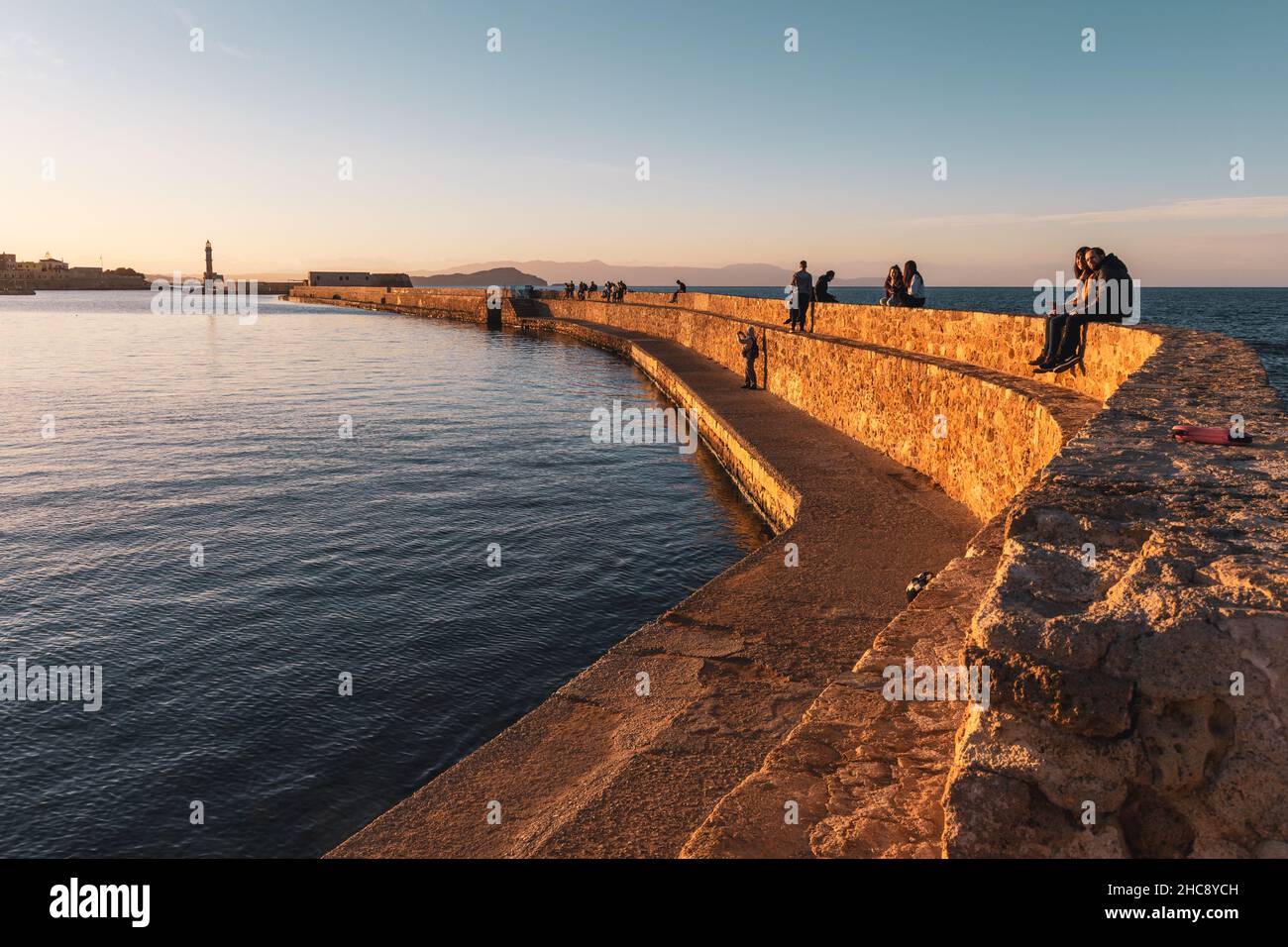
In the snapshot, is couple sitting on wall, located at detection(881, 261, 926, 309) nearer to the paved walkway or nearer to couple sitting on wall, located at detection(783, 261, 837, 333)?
couple sitting on wall, located at detection(783, 261, 837, 333)

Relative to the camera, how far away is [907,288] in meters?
16.4

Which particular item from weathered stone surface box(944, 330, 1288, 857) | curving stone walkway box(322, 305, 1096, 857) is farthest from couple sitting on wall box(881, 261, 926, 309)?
weathered stone surface box(944, 330, 1288, 857)

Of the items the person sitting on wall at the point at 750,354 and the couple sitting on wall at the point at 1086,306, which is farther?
the person sitting on wall at the point at 750,354

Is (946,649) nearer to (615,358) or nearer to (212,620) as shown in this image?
(212,620)

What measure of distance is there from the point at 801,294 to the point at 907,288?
319cm

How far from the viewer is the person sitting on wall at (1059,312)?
882cm

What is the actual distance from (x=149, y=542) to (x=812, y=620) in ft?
26.3

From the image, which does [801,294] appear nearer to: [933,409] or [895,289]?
[895,289]

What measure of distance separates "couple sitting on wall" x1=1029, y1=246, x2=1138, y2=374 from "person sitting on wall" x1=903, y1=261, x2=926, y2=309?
277 inches

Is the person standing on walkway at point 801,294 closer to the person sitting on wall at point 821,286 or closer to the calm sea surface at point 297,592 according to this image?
the person sitting on wall at point 821,286

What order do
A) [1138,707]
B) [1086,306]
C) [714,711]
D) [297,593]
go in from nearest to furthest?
[1138,707] → [714,711] → [297,593] → [1086,306]

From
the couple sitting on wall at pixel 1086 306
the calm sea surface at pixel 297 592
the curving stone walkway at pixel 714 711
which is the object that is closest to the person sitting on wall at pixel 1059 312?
the couple sitting on wall at pixel 1086 306

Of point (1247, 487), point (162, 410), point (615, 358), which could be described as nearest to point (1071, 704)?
point (1247, 487)

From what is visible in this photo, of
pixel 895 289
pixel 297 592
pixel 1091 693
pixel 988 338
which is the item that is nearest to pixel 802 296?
pixel 895 289
